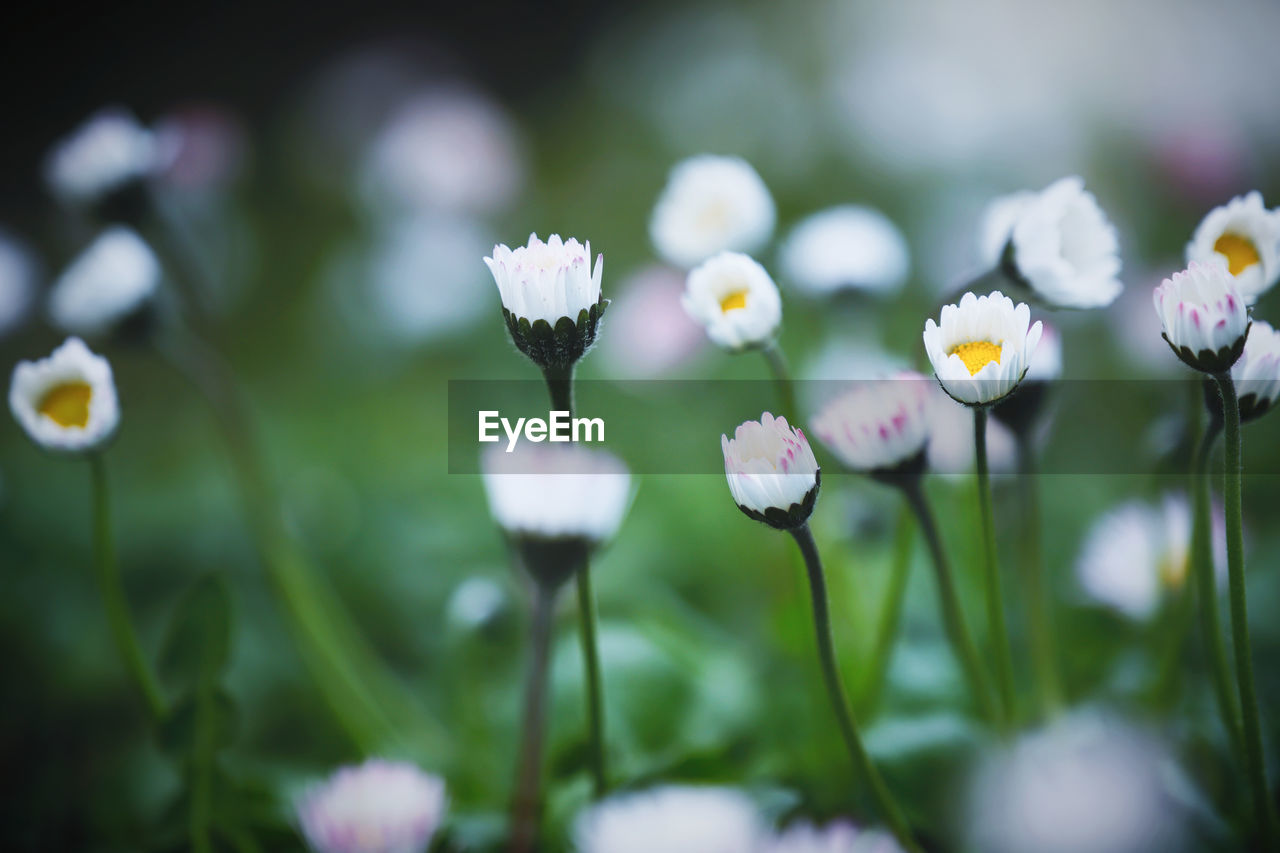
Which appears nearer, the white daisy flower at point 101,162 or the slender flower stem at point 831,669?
the slender flower stem at point 831,669

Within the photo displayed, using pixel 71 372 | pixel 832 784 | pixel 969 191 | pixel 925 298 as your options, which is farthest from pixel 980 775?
pixel 969 191

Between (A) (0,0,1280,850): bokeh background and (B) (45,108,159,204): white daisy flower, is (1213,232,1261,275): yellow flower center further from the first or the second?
(B) (45,108,159,204): white daisy flower

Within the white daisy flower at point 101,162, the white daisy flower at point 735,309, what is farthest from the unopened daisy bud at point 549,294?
the white daisy flower at point 101,162

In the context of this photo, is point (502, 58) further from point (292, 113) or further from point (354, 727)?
point (354, 727)

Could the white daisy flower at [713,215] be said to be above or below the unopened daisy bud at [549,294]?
above

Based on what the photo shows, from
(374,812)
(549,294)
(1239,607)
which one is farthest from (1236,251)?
(374,812)

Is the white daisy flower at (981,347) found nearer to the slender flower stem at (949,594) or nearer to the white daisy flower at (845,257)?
the slender flower stem at (949,594)
